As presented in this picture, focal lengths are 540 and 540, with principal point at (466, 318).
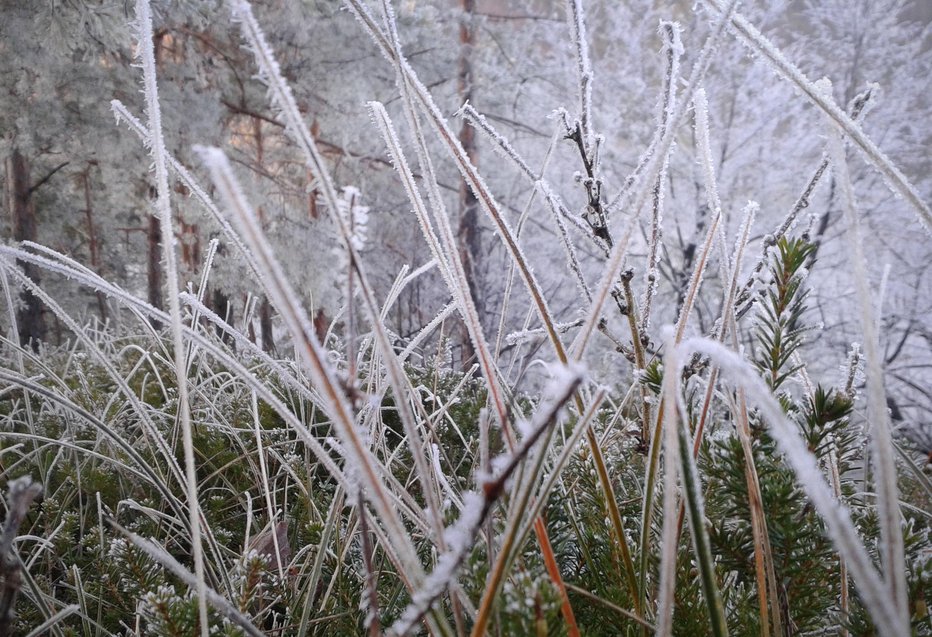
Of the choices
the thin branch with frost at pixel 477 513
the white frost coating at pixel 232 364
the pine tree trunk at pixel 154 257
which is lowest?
the pine tree trunk at pixel 154 257

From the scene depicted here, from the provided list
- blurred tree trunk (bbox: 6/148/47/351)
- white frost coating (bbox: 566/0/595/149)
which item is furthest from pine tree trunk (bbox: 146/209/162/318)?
white frost coating (bbox: 566/0/595/149)

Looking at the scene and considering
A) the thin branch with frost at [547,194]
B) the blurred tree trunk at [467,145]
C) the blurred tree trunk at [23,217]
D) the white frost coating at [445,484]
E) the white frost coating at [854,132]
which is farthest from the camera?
the blurred tree trunk at [23,217]

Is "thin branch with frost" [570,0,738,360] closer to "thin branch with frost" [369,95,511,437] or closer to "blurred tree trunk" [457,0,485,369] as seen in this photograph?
"thin branch with frost" [369,95,511,437]

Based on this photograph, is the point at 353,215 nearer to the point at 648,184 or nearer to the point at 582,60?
the point at 648,184

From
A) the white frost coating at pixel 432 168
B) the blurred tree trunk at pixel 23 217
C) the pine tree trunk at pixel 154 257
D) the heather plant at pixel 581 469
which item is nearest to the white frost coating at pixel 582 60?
the heather plant at pixel 581 469

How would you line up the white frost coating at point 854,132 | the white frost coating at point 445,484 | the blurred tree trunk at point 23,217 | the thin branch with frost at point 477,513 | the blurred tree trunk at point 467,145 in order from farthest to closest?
1. the blurred tree trunk at point 23,217
2. the blurred tree trunk at point 467,145
3. the white frost coating at point 445,484
4. the white frost coating at point 854,132
5. the thin branch with frost at point 477,513

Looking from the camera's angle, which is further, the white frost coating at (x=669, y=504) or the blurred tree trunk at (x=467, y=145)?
the blurred tree trunk at (x=467, y=145)

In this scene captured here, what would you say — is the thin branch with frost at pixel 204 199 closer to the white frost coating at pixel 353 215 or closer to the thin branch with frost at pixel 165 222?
the thin branch with frost at pixel 165 222

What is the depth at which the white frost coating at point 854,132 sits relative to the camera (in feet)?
1.04

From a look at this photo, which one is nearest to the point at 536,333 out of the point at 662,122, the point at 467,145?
the point at 662,122

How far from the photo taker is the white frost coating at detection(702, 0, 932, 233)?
0.32 meters

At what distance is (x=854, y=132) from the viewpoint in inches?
12.8

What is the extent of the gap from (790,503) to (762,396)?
0.19 m

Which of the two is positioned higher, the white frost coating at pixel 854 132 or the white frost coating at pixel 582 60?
the white frost coating at pixel 582 60
